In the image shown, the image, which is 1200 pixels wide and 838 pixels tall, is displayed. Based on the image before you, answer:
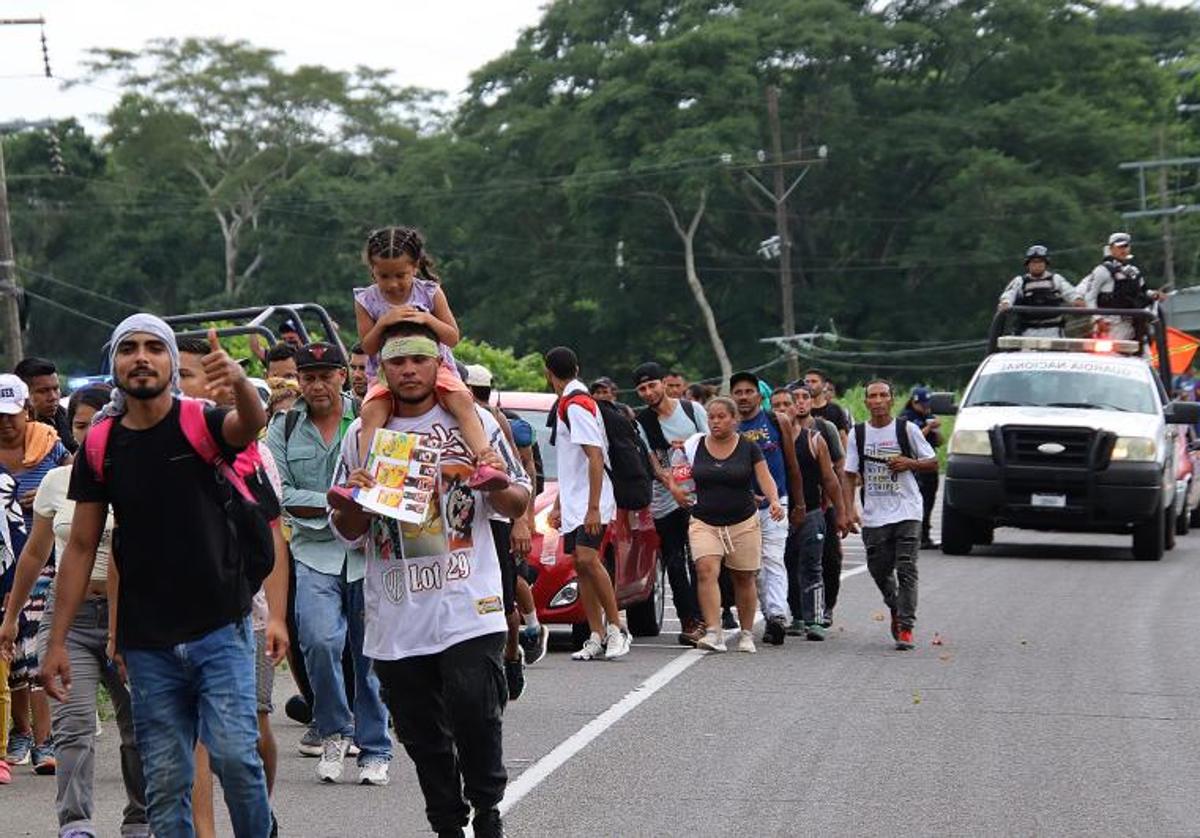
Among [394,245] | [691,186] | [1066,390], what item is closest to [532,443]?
[394,245]

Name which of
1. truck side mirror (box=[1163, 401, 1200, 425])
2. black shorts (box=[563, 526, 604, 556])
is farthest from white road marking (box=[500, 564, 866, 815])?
truck side mirror (box=[1163, 401, 1200, 425])

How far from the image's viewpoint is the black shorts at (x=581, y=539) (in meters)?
14.5

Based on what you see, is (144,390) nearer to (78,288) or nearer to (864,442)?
(864,442)

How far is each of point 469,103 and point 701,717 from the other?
54979 millimetres

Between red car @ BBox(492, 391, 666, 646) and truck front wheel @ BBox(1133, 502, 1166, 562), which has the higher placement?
red car @ BBox(492, 391, 666, 646)

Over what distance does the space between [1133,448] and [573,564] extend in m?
11.4

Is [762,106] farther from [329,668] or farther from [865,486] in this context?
[329,668]

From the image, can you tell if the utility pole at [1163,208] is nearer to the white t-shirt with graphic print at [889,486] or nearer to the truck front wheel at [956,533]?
the truck front wheel at [956,533]

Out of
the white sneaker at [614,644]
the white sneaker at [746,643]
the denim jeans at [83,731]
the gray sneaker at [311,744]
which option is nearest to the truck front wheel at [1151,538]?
the white sneaker at [746,643]

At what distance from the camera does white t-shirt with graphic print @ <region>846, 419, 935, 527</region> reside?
52.1ft

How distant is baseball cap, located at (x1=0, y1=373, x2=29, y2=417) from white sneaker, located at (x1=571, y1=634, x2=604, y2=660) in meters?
5.24

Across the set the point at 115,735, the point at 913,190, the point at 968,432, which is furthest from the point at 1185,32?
the point at 115,735

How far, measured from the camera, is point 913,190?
62000 mm

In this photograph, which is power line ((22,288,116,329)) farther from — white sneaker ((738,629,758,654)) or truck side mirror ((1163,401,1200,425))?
white sneaker ((738,629,758,654))
